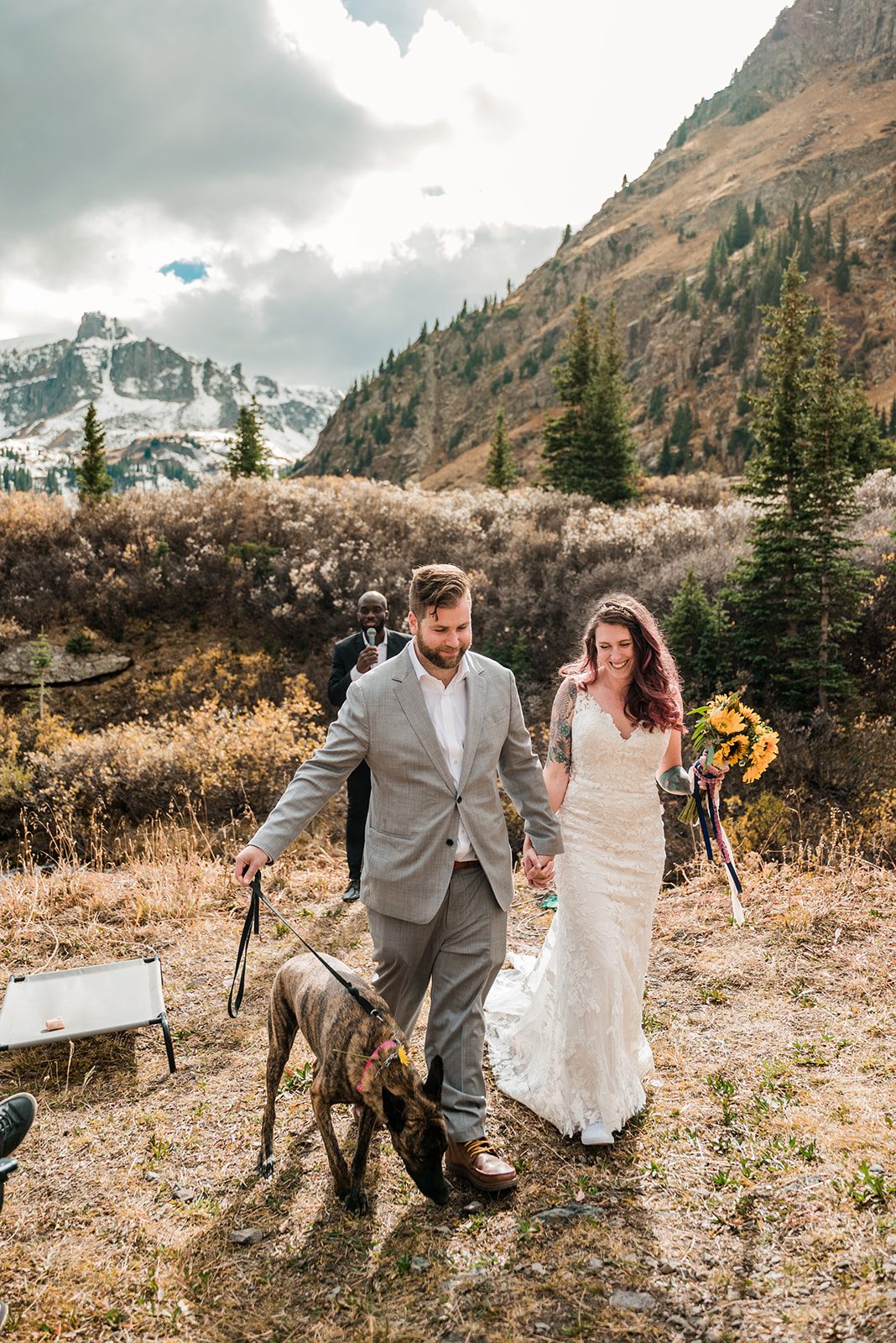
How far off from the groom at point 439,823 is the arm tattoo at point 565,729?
616mm

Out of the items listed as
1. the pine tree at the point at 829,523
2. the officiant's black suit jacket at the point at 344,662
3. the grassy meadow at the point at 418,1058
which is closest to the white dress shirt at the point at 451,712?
the grassy meadow at the point at 418,1058

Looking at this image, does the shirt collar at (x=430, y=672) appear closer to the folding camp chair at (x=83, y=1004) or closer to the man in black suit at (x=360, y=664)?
the folding camp chair at (x=83, y=1004)

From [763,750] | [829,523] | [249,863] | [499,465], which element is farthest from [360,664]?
[499,465]

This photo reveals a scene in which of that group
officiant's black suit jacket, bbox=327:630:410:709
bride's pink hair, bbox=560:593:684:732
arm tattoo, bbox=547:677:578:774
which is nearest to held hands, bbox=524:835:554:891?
arm tattoo, bbox=547:677:578:774

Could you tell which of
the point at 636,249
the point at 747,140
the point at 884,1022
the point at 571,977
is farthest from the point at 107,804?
the point at 747,140

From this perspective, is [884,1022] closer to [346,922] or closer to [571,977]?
[571,977]

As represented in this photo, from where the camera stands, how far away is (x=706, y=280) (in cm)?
8762

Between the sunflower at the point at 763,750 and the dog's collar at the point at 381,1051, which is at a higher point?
the sunflower at the point at 763,750

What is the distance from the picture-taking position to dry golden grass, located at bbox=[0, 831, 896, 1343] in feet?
8.43

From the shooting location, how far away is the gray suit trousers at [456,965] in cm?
330

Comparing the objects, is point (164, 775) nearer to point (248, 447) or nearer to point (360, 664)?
point (360, 664)

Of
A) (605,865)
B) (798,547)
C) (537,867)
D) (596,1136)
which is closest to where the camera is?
(596,1136)

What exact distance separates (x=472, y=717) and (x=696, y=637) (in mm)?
9648

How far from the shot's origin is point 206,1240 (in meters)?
2.99
